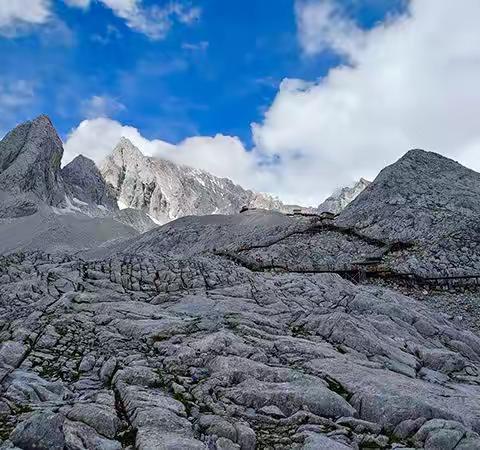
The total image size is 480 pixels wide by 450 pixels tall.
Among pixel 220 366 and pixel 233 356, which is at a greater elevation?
pixel 233 356

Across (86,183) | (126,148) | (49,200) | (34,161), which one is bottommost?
(49,200)

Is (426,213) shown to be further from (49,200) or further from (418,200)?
(49,200)

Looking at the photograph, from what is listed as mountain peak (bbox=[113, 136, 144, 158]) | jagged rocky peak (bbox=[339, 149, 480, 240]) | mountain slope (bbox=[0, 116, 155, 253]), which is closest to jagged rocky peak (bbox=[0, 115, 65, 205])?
mountain slope (bbox=[0, 116, 155, 253])

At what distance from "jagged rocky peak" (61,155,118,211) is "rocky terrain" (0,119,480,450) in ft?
389

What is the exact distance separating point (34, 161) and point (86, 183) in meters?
29.4

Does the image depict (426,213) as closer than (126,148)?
Yes

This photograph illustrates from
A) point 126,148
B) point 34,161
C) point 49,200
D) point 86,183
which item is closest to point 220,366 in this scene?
point 49,200

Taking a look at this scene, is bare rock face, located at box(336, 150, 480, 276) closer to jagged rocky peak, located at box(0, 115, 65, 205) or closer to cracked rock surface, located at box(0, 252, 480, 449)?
cracked rock surface, located at box(0, 252, 480, 449)

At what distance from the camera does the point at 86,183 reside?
459ft

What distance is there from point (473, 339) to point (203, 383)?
437 inches

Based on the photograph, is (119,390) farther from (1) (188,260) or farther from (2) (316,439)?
(1) (188,260)

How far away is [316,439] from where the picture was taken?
7.73m

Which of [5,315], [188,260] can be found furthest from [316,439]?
[188,260]

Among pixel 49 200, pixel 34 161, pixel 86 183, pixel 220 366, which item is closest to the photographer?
pixel 220 366
